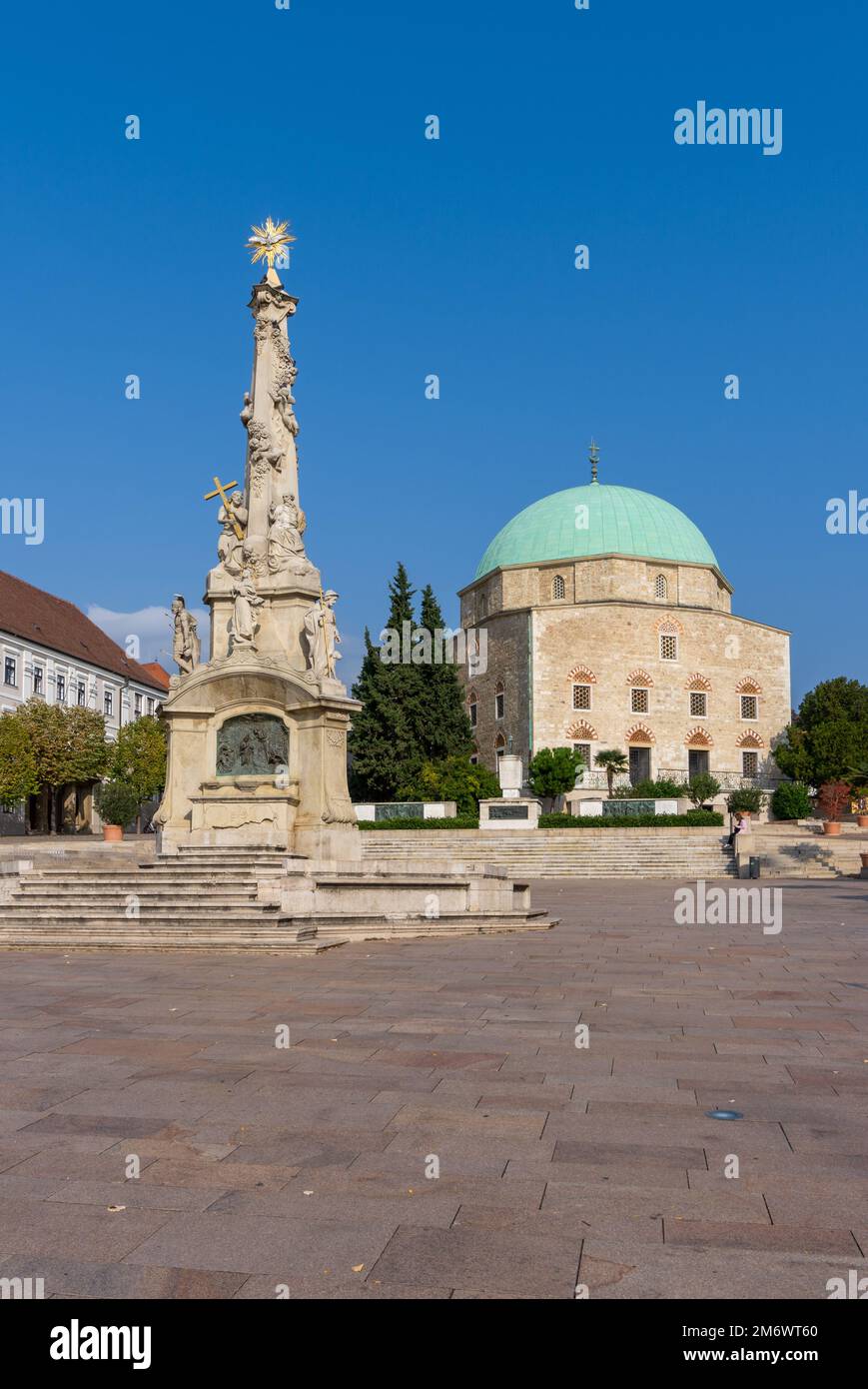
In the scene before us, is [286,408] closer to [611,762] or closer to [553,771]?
[553,771]

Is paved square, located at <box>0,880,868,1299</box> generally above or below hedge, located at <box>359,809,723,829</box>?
below

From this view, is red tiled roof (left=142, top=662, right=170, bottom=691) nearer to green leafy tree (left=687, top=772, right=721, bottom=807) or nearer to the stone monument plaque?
green leafy tree (left=687, top=772, right=721, bottom=807)

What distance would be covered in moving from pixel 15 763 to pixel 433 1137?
41.9 metres

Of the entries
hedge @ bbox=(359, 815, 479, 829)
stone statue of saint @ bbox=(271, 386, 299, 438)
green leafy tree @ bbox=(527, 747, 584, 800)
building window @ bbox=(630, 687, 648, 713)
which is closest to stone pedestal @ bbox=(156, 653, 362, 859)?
stone statue of saint @ bbox=(271, 386, 299, 438)

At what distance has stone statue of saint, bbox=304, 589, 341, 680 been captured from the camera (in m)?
22.3

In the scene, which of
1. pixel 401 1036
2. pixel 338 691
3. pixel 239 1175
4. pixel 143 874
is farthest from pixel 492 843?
pixel 239 1175

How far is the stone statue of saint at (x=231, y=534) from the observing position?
24234mm

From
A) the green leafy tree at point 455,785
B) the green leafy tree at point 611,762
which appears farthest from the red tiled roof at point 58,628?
the green leafy tree at point 611,762

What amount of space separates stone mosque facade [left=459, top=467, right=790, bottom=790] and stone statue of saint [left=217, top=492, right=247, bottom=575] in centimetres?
4318

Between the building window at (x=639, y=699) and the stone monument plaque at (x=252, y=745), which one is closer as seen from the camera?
the stone monument plaque at (x=252, y=745)

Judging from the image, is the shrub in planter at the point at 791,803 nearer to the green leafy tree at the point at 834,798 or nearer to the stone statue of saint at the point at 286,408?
the green leafy tree at the point at 834,798

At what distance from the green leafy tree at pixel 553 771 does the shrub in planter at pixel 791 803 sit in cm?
1072

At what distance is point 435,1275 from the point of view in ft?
14.3
